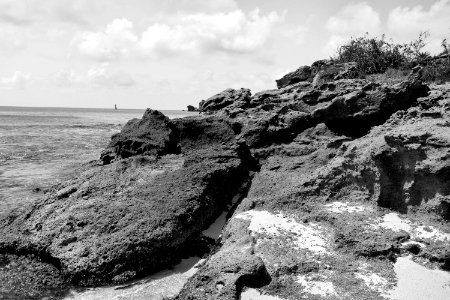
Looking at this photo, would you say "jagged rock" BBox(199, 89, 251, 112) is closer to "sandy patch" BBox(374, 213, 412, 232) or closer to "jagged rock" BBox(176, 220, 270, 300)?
"sandy patch" BBox(374, 213, 412, 232)

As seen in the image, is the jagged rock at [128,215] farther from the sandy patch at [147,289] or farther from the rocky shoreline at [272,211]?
the sandy patch at [147,289]

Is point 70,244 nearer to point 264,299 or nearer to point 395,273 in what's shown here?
point 264,299

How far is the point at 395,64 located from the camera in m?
14.4

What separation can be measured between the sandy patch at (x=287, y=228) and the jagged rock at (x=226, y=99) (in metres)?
6.21

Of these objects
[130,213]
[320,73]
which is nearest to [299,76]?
[320,73]

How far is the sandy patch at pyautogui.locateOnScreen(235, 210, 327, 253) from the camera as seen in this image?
6309 mm

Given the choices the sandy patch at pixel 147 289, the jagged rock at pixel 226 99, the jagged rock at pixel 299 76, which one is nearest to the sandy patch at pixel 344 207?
the sandy patch at pixel 147 289

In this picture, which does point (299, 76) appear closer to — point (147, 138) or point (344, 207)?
point (147, 138)

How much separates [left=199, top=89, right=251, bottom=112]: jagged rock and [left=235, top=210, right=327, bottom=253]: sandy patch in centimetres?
621

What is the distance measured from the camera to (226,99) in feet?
47.5

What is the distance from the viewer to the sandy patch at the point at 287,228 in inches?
248

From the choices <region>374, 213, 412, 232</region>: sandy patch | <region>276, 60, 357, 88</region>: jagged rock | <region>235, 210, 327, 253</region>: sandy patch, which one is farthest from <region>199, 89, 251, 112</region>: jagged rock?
<region>374, 213, 412, 232</region>: sandy patch

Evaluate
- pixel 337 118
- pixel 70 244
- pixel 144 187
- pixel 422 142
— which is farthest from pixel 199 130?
pixel 422 142

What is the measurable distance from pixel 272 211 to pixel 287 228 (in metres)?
0.67
